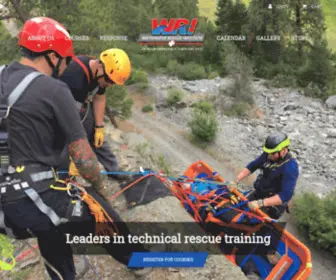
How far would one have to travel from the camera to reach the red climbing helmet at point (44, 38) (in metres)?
2.14

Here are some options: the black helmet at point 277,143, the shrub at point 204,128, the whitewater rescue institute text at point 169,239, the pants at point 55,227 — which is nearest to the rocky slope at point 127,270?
the whitewater rescue institute text at point 169,239

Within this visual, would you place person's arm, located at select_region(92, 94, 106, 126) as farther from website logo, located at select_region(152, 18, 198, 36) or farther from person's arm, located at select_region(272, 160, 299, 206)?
website logo, located at select_region(152, 18, 198, 36)

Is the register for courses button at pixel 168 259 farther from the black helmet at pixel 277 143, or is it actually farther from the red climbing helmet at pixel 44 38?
the red climbing helmet at pixel 44 38

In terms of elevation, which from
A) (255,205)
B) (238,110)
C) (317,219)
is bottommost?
(317,219)

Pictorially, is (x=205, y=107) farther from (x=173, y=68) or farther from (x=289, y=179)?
(x=289, y=179)

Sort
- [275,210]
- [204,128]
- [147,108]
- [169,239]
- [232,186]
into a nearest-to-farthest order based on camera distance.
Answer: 1. [169,239]
2. [232,186]
3. [275,210]
4. [204,128]
5. [147,108]

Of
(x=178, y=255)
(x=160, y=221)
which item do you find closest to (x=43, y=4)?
(x=160, y=221)

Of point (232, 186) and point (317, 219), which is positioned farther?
point (317, 219)

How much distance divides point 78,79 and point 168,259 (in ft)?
8.20

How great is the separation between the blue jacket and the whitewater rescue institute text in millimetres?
728

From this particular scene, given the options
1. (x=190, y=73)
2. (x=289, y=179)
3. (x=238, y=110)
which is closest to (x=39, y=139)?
(x=289, y=179)

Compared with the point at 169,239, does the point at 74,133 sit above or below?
above

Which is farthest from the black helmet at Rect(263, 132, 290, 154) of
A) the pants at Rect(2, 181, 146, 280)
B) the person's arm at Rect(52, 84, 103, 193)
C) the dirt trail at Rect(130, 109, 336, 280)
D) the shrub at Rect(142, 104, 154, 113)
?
the shrub at Rect(142, 104, 154, 113)

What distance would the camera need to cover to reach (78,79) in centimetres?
397
